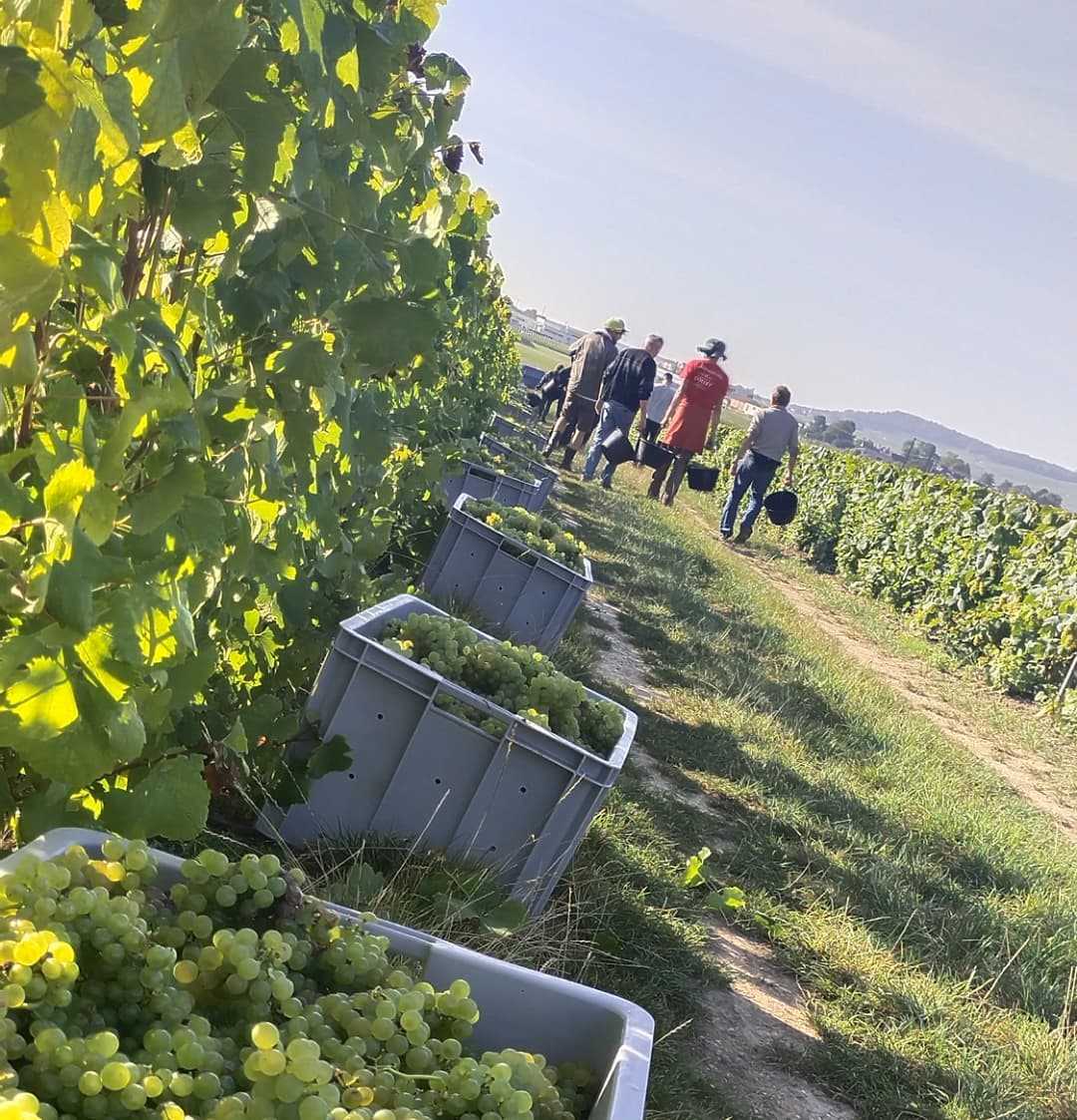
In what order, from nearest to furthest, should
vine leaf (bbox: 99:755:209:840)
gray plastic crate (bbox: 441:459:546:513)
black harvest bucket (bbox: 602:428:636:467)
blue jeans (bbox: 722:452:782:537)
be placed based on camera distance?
vine leaf (bbox: 99:755:209:840) < gray plastic crate (bbox: 441:459:546:513) < black harvest bucket (bbox: 602:428:636:467) < blue jeans (bbox: 722:452:782:537)

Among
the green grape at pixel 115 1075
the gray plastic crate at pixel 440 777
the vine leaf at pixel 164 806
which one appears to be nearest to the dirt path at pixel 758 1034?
the gray plastic crate at pixel 440 777

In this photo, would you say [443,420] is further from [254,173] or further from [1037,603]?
[1037,603]

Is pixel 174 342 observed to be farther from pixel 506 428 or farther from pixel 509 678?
pixel 506 428

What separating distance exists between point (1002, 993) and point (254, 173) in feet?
12.1

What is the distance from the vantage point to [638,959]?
3.12m

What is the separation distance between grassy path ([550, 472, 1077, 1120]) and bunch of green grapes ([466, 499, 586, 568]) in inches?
38.7

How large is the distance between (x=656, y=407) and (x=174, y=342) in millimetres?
20293

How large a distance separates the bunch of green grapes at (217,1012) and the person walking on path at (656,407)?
11.3 m

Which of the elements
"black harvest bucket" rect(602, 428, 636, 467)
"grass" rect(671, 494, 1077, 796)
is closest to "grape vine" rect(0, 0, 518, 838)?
"grass" rect(671, 494, 1077, 796)

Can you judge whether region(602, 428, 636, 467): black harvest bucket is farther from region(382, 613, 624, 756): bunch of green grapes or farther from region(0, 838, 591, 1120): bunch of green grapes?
region(0, 838, 591, 1120): bunch of green grapes

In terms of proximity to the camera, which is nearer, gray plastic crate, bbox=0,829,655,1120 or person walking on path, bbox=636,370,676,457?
gray plastic crate, bbox=0,829,655,1120

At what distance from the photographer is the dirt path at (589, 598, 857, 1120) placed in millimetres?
2889

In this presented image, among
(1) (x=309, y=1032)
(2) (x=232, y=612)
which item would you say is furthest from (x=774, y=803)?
(1) (x=309, y=1032)

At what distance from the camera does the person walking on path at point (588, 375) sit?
12625 millimetres
